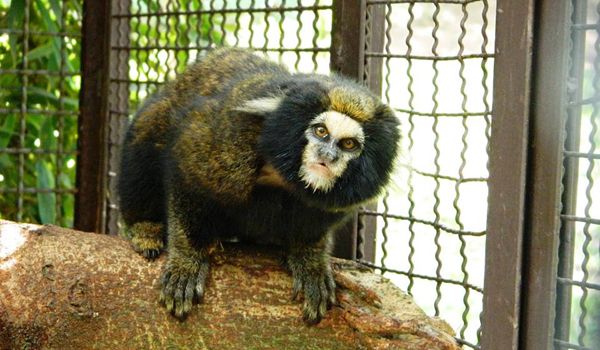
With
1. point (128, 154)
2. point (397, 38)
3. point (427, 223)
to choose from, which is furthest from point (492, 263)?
point (397, 38)

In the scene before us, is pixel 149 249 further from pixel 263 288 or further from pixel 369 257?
pixel 369 257

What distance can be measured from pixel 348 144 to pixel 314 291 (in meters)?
0.62

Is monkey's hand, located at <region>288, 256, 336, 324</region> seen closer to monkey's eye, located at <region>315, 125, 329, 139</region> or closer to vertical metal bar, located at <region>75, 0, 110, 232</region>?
monkey's eye, located at <region>315, 125, 329, 139</region>

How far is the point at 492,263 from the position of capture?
381cm

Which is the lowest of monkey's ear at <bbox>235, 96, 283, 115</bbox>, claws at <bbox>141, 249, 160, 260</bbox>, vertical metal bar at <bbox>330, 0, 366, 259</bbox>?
claws at <bbox>141, 249, 160, 260</bbox>

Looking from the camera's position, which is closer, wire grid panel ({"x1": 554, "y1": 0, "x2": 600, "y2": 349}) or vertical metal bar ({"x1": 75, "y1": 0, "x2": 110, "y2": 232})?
wire grid panel ({"x1": 554, "y1": 0, "x2": 600, "y2": 349})

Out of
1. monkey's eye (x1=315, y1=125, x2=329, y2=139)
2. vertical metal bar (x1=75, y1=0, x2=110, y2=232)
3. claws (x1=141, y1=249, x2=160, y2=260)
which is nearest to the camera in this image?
monkey's eye (x1=315, y1=125, x2=329, y2=139)

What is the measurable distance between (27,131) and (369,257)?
9.43ft

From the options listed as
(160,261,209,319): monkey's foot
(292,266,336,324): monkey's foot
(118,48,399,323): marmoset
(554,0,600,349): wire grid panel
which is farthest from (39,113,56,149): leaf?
(554,0,600,349): wire grid panel

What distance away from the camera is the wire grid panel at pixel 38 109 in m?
6.04

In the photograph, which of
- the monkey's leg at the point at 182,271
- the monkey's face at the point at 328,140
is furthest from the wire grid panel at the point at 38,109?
the monkey's face at the point at 328,140

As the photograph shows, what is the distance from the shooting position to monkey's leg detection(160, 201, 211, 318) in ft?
12.4

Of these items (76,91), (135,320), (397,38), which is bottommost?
(135,320)

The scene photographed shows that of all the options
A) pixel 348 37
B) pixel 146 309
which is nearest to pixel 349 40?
pixel 348 37
